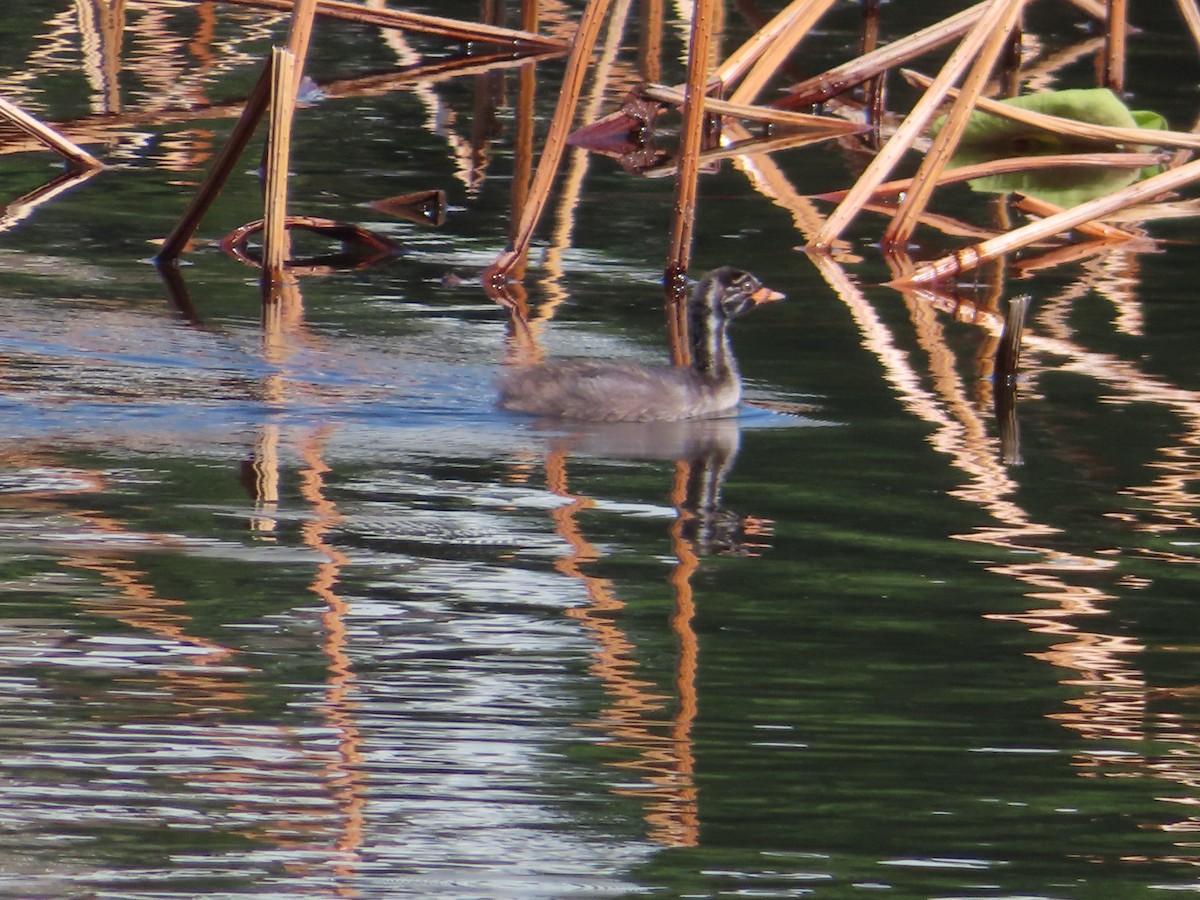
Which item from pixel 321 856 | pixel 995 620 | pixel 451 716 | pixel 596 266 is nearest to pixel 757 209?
pixel 596 266

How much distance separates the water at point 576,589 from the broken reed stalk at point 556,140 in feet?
0.77

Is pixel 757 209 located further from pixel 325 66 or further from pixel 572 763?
pixel 572 763

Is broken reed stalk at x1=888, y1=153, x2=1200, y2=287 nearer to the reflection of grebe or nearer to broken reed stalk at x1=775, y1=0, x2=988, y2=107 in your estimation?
broken reed stalk at x1=775, y1=0, x2=988, y2=107

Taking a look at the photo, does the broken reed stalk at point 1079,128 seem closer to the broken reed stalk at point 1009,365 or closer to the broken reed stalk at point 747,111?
the broken reed stalk at point 747,111

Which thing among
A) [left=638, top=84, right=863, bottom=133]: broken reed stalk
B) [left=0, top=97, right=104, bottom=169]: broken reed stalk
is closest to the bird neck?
[left=638, top=84, right=863, bottom=133]: broken reed stalk

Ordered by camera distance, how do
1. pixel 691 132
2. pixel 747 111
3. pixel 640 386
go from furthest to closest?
pixel 747 111, pixel 691 132, pixel 640 386

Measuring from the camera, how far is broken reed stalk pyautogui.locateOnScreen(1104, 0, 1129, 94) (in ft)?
51.2

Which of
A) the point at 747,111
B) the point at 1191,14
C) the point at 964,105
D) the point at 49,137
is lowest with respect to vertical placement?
the point at 49,137

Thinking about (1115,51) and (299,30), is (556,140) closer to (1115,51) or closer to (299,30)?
(299,30)

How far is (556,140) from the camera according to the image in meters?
10.8

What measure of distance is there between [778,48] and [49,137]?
4.05 m

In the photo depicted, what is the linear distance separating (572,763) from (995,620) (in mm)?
1673

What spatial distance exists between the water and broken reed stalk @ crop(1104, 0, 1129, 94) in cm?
400

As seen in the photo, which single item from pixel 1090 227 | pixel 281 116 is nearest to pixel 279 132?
pixel 281 116
